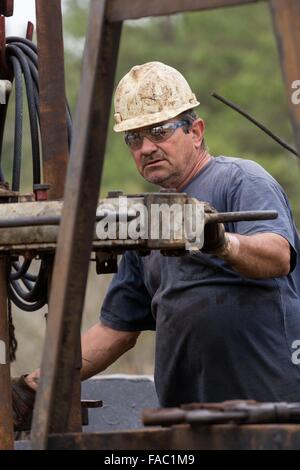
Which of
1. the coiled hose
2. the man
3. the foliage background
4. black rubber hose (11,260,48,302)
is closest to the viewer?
black rubber hose (11,260,48,302)

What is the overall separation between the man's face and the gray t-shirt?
8 centimetres

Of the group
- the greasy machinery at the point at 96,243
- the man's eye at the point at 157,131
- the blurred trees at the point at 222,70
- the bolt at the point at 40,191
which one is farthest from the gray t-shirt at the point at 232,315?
the blurred trees at the point at 222,70

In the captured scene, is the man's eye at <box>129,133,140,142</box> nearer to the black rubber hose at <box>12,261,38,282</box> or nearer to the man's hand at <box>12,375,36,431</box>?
the black rubber hose at <box>12,261,38,282</box>

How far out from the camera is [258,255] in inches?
144

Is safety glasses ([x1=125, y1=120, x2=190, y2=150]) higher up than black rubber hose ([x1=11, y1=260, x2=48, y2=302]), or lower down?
higher up

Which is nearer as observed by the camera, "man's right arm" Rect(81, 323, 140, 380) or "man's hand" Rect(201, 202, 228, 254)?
"man's hand" Rect(201, 202, 228, 254)

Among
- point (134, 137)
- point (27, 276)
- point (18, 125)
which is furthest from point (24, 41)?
point (27, 276)

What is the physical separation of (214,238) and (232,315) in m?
0.73

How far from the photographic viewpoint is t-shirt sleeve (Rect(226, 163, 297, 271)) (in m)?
3.80

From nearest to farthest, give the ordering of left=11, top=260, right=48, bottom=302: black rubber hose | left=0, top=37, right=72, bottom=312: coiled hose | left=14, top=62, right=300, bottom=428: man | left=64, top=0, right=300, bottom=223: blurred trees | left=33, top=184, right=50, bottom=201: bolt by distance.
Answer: left=33, top=184, right=50, bottom=201: bolt < left=11, top=260, right=48, bottom=302: black rubber hose < left=0, top=37, right=72, bottom=312: coiled hose < left=14, top=62, right=300, bottom=428: man < left=64, top=0, right=300, bottom=223: blurred trees

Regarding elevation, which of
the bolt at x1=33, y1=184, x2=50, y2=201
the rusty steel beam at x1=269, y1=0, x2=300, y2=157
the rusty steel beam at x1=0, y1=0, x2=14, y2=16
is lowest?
the bolt at x1=33, y1=184, x2=50, y2=201

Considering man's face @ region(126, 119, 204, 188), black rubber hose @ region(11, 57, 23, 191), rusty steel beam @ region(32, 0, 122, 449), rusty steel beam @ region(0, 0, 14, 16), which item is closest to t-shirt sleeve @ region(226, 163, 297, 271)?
man's face @ region(126, 119, 204, 188)

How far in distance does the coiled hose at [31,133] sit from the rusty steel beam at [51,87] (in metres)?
0.09

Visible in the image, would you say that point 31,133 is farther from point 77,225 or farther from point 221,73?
point 221,73
